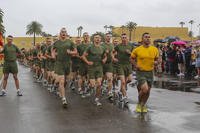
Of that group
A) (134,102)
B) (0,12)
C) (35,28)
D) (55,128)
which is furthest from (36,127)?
(35,28)

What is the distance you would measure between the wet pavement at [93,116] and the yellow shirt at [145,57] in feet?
3.51

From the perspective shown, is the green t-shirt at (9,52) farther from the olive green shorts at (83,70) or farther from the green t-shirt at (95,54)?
the green t-shirt at (95,54)

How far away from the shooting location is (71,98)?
14781 millimetres

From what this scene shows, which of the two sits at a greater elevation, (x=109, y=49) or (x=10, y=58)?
(x=109, y=49)

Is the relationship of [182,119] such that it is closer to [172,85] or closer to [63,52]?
[63,52]

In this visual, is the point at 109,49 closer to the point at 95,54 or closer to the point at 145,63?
the point at 95,54

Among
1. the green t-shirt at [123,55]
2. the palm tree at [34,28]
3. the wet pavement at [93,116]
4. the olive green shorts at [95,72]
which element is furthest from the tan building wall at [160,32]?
the olive green shorts at [95,72]

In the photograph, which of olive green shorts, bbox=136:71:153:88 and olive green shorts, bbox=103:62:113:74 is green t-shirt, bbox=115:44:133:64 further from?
olive green shorts, bbox=136:71:153:88

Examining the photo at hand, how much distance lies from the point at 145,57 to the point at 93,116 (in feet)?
5.82

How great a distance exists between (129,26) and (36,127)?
93.6 m

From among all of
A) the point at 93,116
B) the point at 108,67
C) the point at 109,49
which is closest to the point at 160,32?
the point at 109,49

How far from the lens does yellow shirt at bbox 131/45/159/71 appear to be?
11.3 m

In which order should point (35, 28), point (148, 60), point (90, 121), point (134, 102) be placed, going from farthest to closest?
point (35, 28) → point (134, 102) → point (148, 60) → point (90, 121)

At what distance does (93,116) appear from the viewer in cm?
1095
